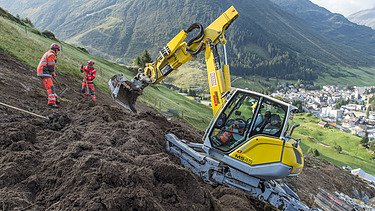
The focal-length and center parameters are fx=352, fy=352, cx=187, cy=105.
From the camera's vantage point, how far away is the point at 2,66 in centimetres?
1611

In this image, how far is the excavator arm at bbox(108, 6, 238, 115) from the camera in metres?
11.6

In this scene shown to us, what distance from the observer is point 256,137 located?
870 cm

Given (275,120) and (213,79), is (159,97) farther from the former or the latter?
(275,120)

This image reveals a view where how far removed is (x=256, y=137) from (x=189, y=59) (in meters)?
5.32

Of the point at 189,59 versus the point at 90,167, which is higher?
the point at 189,59

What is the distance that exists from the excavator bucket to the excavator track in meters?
4.51

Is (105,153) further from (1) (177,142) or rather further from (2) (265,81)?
(2) (265,81)

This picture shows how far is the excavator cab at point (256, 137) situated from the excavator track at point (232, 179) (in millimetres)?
360

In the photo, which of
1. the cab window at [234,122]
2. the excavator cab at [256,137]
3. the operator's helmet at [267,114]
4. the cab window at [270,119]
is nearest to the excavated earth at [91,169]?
the excavator cab at [256,137]

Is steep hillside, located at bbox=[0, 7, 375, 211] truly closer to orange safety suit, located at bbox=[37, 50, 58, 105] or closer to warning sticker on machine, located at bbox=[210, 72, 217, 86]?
orange safety suit, located at bbox=[37, 50, 58, 105]

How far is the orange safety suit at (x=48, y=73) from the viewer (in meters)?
13.0

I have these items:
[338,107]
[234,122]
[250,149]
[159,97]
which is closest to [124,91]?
[234,122]

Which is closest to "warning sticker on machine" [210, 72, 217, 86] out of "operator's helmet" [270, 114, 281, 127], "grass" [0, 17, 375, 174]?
"operator's helmet" [270, 114, 281, 127]

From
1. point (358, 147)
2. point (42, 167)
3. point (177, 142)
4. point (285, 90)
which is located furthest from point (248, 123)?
point (285, 90)
